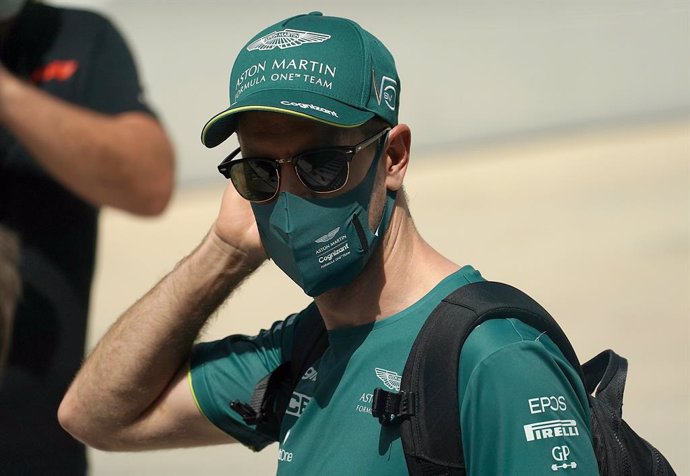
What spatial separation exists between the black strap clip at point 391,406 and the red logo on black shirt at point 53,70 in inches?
66.2

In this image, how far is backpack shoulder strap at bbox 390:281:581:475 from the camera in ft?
6.59

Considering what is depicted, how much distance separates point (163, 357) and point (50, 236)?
2.36 feet

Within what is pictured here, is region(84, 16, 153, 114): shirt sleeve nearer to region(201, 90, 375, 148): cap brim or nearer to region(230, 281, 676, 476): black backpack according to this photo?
region(201, 90, 375, 148): cap brim

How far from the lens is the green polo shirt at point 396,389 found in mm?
1961

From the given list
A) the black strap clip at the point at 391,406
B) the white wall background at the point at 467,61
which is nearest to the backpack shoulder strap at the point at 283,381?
the black strap clip at the point at 391,406

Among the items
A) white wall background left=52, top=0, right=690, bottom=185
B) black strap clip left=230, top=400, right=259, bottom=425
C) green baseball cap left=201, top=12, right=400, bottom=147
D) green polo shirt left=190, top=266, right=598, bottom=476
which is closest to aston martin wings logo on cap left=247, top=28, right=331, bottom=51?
green baseball cap left=201, top=12, right=400, bottom=147

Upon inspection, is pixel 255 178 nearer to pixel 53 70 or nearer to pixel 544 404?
pixel 544 404

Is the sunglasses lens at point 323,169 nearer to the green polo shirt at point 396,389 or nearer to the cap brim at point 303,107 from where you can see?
the cap brim at point 303,107


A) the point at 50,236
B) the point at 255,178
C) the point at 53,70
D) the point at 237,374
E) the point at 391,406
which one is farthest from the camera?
the point at 53,70

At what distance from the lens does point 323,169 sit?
2262mm

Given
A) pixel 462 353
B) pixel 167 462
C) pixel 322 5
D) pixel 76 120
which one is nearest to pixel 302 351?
pixel 462 353

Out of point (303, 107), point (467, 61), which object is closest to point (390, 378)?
point (303, 107)

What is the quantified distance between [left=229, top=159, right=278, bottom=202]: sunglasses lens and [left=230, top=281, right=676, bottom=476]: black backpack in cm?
42

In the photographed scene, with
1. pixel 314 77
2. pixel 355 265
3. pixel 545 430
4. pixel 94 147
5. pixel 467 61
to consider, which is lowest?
pixel 545 430
